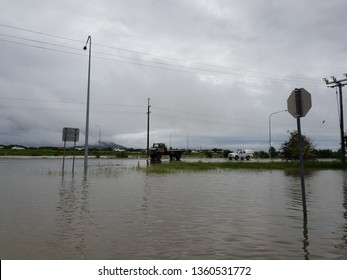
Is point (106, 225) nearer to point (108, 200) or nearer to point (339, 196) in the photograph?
point (108, 200)

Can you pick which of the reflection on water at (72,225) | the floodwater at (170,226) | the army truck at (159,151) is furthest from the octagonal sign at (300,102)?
the army truck at (159,151)

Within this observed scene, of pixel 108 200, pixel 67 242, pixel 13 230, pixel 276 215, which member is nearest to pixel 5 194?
pixel 108 200

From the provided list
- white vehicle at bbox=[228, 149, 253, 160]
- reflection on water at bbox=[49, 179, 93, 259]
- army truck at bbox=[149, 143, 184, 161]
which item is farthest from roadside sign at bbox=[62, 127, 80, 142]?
white vehicle at bbox=[228, 149, 253, 160]

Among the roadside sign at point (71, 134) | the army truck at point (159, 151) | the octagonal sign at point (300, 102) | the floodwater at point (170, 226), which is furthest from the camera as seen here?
the army truck at point (159, 151)

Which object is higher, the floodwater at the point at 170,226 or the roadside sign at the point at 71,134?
the roadside sign at the point at 71,134

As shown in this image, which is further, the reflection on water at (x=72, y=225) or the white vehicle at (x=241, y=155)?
the white vehicle at (x=241, y=155)

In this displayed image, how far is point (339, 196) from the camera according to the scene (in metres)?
13.4

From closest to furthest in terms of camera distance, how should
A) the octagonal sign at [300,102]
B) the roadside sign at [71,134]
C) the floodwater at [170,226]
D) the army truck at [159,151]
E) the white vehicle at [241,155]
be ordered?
the floodwater at [170,226], the octagonal sign at [300,102], the roadside sign at [71,134], the army truck at [159,151], the white vehicle at [241,155]

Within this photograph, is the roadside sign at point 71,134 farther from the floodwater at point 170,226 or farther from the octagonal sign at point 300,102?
the octagonal sign at point 300,102

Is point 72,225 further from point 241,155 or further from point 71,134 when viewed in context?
point 241,155

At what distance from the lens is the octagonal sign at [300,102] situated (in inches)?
335

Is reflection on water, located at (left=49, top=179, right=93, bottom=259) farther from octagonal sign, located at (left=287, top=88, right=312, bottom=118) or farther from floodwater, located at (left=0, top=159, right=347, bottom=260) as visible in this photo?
octagonal sign, located at (left=287, top=88, right=312, bottom=118)

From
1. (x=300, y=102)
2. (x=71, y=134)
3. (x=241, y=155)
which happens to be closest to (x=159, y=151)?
(x=71, y=134)

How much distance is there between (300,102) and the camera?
864cm
